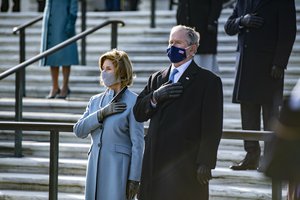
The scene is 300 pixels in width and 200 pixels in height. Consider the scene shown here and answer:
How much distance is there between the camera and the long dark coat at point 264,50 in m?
8.66

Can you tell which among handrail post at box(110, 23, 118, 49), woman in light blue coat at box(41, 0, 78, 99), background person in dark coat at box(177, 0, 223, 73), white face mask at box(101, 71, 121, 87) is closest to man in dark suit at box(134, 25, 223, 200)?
white face mask at box(101, 71, 121, 87)

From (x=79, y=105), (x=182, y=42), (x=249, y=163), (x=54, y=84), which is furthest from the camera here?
(x=54, y=84)

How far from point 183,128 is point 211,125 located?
0.19 metres

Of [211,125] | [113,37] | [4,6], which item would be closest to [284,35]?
[211,125]

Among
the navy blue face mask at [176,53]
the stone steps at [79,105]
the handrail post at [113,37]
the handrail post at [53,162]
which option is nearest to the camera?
the navy blue face mask at [176,53]

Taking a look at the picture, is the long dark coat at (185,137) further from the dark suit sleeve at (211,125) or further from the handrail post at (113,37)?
the handrail post at (113,37)

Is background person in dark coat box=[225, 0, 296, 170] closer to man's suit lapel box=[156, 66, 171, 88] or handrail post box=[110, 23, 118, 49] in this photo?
man's suit lapel box=[156, 66, 171, 88]

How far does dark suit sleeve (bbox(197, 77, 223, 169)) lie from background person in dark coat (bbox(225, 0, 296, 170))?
2.20 metres

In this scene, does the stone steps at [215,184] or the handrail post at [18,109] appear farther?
the handrail post at [18,109]

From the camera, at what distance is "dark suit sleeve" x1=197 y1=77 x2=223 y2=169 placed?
20.9 ft

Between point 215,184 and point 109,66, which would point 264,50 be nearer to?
point 215,184

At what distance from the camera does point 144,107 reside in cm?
659

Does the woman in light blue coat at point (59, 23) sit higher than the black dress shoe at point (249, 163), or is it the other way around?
the woman in light blue coat at point (59, 23)

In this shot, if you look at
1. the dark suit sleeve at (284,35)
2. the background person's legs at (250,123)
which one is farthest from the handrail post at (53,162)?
the dark suit sleeve at (284,35)
